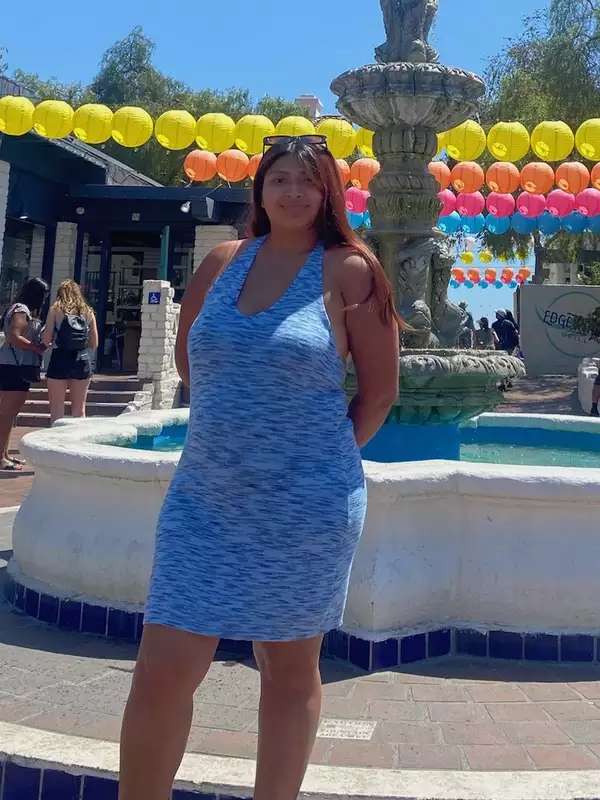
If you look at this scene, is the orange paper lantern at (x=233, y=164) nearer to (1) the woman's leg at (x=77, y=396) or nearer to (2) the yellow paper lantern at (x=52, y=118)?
(2) the yellow paper lantern at (x=52, y=118)

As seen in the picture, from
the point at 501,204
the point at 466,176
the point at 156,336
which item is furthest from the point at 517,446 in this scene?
the point at 501,204

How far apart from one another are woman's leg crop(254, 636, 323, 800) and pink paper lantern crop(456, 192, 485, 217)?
45.3 feet

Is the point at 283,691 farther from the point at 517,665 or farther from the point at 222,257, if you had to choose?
the point at 517,665

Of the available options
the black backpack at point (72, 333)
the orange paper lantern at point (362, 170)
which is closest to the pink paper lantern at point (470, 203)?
the orange paper lantern at point (362, 170)

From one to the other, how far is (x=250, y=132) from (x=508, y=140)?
3386 mm

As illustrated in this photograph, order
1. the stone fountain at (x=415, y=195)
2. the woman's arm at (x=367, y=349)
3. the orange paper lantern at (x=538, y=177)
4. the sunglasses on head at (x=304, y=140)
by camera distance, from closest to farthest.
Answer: the woman's arm at (x=367, y=349)
the sunglasses on head at (x=304, y=140)
the stone fountain at (x=415, y=195)
the orange paper lantern at (x=538, y=177)

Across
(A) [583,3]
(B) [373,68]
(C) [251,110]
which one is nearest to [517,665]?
(B) [373,68]

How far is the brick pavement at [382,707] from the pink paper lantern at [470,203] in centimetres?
1268

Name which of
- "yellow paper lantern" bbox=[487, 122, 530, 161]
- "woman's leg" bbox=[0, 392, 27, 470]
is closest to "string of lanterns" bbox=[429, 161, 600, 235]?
"yellow paper lantern" bbox=[487, 122, 530, 161]

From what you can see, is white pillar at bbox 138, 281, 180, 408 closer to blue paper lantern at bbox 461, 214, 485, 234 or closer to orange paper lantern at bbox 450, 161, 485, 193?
orange paper lantern at bbox 450, 161, 485, 193

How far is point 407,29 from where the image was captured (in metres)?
5.26

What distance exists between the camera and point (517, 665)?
3.12 m

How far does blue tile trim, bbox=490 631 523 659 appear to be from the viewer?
3166 millimetres

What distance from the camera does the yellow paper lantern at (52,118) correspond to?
1041 centimetres
